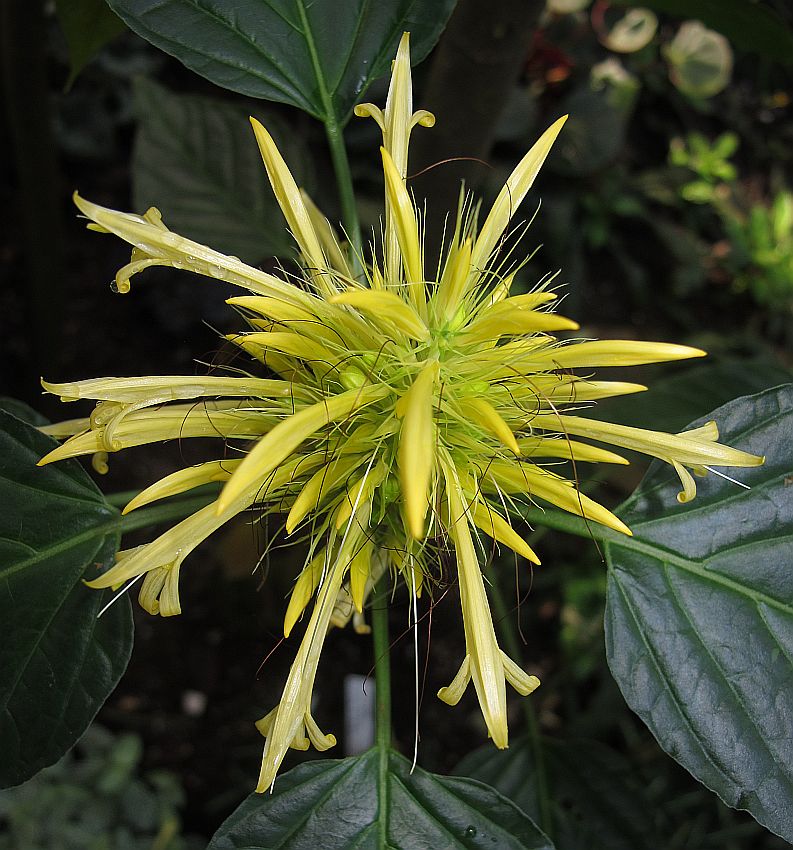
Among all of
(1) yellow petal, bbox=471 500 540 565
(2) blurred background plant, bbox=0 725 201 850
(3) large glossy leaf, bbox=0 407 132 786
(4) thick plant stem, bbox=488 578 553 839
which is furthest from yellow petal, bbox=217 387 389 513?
(2) blurred background plant, bbox=0 725 201 850

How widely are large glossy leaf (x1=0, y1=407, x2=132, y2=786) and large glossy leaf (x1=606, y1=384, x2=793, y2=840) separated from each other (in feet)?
1.22

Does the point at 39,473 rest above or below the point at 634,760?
above

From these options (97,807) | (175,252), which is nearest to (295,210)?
(175,252)

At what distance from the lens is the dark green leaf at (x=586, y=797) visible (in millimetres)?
887

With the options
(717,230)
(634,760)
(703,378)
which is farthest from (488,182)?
(634,760)

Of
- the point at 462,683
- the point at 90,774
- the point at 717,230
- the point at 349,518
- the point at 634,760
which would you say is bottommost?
the point at 634,760

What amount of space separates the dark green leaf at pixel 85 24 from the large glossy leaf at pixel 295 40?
0.61ft

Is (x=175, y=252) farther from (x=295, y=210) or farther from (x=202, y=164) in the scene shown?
(x=202, y=164)

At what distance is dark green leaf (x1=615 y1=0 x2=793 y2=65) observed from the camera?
0.73m

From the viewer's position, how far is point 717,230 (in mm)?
2424

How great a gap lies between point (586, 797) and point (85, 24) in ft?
3.12

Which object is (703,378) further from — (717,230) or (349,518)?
(717,230)

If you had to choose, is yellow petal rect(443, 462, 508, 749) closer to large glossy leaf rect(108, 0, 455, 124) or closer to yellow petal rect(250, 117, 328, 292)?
yellow petal rect(250, 117, 328, 292)

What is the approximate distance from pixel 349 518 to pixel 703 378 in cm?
74
